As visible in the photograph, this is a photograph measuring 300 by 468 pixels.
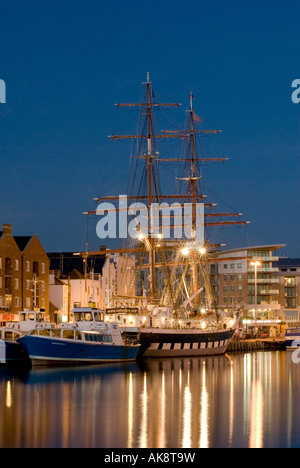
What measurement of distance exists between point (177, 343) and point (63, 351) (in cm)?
1833

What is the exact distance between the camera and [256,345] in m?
107

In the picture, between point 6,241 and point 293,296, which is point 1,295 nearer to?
point 6,241

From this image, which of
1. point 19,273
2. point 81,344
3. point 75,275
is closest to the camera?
point 81,344

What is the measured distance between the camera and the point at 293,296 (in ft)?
559

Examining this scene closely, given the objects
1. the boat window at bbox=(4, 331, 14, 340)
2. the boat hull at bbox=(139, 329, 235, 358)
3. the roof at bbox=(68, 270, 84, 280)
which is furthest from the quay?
the boat window at bbox=(4, 331, 14, 340)

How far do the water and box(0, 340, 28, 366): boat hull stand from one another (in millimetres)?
4265

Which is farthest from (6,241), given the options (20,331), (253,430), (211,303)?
(253,430)

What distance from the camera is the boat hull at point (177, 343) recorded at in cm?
7956

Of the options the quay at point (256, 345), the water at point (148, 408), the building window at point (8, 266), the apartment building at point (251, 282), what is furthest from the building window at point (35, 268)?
the apartment building at point (251, 282)

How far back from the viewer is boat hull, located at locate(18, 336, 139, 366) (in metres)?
65.1

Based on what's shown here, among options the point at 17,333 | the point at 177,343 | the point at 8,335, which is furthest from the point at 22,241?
the point at 17,333

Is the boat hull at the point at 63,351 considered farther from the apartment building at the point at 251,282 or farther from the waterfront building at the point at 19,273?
the apartment building at the point at 251,282

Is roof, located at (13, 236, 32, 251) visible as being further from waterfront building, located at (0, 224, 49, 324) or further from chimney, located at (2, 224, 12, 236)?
chimney, located at (2, 224, 12, 236)

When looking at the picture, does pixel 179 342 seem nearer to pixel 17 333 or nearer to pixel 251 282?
pixel 17 333
